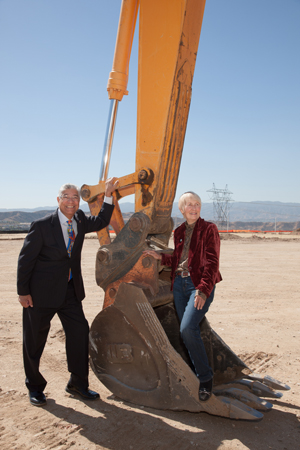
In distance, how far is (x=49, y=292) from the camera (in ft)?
10.9

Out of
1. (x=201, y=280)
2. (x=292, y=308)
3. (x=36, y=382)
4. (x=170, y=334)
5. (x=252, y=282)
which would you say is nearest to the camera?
(x=201, y=280)

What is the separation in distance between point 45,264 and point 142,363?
1197mm

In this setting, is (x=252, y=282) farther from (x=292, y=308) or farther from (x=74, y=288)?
(x=74, y=288)

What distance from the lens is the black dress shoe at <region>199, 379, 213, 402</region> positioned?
2920 mm

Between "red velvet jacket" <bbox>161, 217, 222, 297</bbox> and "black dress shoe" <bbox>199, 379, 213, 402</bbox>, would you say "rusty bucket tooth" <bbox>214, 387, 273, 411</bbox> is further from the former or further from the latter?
"red velvet jacket" <bbox>161, 217, 222, 297</bbox>

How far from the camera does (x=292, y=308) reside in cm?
671

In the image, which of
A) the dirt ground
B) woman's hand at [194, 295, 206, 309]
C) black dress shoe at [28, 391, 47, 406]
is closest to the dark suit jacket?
black dress shoe at [28, 391, 47, 406]

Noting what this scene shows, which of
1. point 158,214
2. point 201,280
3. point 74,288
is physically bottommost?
point 74,288

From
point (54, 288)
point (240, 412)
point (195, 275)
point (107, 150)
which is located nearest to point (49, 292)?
point (54, 288)

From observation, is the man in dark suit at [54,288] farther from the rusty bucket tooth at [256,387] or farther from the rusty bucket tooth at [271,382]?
the rusty bucket tooth at [271,382]

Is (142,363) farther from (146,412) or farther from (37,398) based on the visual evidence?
(37,398)

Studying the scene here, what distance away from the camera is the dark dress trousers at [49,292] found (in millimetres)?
3297

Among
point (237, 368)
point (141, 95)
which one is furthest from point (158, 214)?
point (237, 368)

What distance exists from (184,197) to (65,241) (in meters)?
1.15
